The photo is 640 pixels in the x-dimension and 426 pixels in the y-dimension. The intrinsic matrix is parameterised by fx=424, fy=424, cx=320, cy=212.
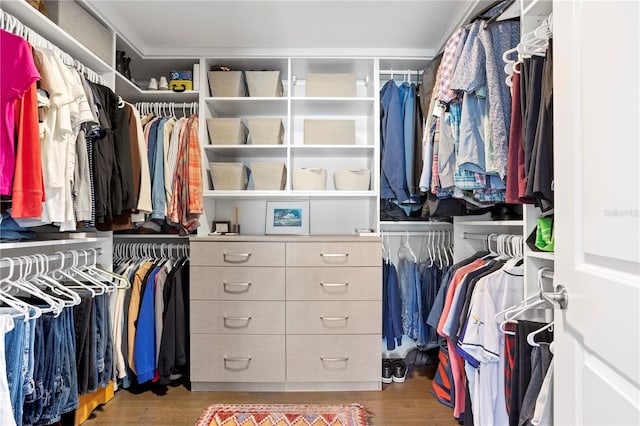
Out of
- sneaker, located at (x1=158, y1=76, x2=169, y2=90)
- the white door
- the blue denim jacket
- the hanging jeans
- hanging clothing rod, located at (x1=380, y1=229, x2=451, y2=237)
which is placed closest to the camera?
the white door

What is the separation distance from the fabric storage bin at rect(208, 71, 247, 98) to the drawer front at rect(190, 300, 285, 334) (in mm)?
1336

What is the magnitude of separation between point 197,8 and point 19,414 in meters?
1.98

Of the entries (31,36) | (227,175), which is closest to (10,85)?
(31,36)

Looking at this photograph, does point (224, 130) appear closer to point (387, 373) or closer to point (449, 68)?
point (449, 68)

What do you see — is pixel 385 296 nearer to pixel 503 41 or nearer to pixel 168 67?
pixel 503 41

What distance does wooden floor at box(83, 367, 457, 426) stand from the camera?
2152 millimetres

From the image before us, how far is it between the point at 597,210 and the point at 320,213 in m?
2.35

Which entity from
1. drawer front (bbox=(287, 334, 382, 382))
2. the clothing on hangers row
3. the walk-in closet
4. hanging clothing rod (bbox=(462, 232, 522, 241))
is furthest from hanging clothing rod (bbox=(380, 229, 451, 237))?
the clothing on hangers row

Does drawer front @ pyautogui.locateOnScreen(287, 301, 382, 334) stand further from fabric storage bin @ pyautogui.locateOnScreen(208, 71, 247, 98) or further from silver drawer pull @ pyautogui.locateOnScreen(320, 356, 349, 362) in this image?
fabric storage bin @ pyautogui.locateOnScreen(208, 71, 247, 98)

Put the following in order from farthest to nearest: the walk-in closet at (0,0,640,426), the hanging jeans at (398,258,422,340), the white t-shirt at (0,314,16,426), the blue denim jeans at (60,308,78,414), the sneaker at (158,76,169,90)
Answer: the sneaker at (158,76,169,90) → the hanging jeans at (398,258,422,340) → the blue denim jeans at (60,308,78,414) → the white t-shirt at (0,314,16,426) → the walk-in closet at (0,0,640,426)

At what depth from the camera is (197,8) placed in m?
2.23

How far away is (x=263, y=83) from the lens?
278 centimetres

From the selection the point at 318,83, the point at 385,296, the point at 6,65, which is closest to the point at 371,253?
the point at 385,296

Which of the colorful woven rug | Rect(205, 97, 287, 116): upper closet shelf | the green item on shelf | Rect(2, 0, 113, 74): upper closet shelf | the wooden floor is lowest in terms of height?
the wooden floor
